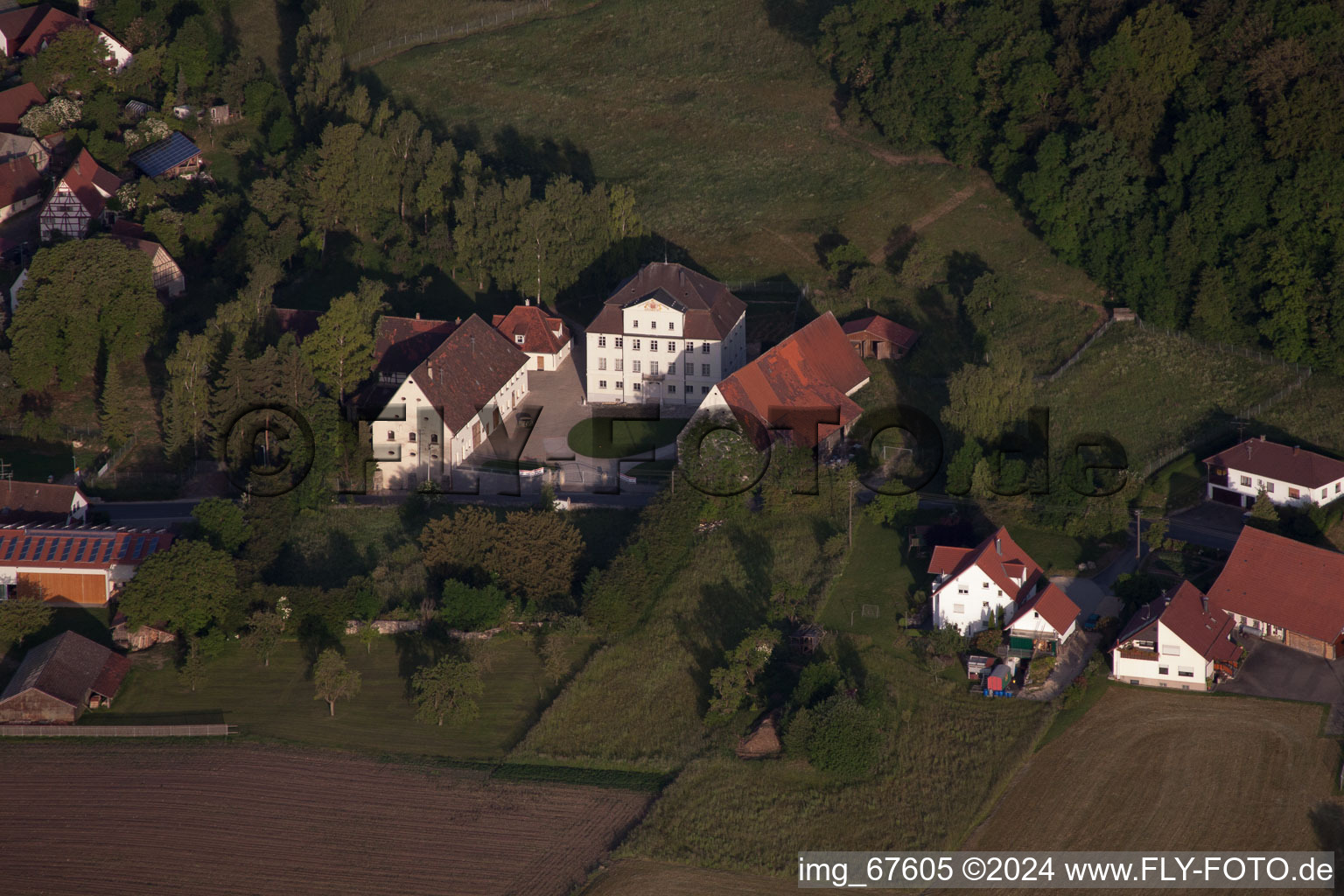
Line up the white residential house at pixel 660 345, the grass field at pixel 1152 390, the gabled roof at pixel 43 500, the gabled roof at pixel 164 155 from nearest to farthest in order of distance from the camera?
the gabled roof at pixel 43 500 → the grass field at pixel 1152 390 → the white residential house at pixel 660 345 → the gabled roof at pixel 164 155

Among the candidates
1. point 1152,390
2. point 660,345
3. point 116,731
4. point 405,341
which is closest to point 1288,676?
point 1152,390

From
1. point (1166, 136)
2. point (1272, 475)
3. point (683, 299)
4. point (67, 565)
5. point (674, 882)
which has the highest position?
point (1166, 136)

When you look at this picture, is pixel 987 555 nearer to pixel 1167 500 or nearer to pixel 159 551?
pixel 1167 500

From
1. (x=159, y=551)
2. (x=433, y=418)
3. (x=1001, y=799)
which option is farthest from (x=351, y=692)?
(x=1001, y=799)

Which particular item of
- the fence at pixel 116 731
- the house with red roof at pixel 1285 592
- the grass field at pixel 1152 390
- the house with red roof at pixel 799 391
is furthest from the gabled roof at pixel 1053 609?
the fence at pixel 116 731

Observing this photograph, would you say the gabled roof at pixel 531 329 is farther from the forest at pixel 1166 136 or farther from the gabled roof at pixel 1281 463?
the gabled roof at pixel 1281 463

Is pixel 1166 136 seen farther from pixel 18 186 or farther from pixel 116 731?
pixel 18 186

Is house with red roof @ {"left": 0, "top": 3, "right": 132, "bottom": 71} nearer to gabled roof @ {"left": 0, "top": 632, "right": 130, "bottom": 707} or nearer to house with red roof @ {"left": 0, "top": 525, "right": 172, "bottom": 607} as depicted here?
house with red roof @ {"left": 0, "top": 525, "right": 172, "bottom": 607}

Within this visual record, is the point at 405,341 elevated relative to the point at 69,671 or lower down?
elevated
